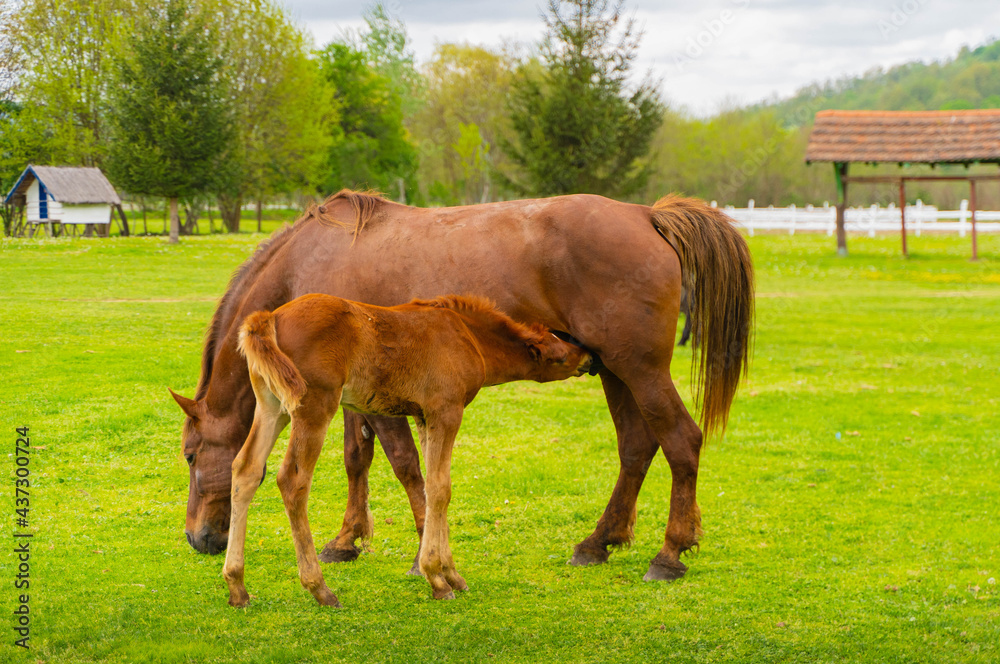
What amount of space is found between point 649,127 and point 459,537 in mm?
17557

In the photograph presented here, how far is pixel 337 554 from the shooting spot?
18.4ft

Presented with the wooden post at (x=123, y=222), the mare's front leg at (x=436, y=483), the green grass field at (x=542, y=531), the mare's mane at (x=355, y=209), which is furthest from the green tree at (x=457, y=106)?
the mare's front leg at (x=436, y=483)

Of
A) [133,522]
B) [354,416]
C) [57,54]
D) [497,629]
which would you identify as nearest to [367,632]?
[497,629]

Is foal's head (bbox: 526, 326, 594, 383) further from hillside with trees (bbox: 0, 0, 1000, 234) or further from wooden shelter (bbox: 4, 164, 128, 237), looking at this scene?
wooden shelter (bbox: 4, 164, 128, 237)

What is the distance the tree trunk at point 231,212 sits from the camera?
1624 inches

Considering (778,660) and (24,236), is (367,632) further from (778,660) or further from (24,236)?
(24,236)

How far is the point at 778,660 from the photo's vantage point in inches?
168

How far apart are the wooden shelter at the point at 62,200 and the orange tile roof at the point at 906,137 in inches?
902

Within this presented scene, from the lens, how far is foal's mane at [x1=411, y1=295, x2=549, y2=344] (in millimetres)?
5133

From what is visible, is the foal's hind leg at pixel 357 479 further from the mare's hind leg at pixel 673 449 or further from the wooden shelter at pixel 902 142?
the wooden shelter at pixel 902 142

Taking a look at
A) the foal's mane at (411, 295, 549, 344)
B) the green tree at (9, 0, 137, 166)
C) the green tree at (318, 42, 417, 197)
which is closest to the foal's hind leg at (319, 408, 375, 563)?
the foal's mane at (411, 295, 549, 344)

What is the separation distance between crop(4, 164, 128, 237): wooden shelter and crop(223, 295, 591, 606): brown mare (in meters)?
20.2

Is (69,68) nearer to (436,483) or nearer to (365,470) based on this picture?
(365,470)

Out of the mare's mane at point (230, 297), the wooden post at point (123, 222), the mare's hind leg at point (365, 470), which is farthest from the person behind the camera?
the wooden post at point (123, 222)
